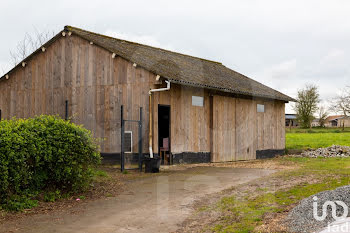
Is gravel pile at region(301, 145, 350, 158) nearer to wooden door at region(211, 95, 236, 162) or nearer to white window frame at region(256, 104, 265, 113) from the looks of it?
white window frame at region(256, 104, 265, 113)

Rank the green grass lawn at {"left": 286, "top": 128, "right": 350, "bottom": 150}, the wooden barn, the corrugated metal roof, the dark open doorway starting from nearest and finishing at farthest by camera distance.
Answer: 1. the wooden barn
2. the corrugated metal roof
3. the dark open doorway
4. the green grass lawn at {"left": 286, "top": 128, "right": 350, "bottom": 150}

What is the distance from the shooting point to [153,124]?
50.4 feet

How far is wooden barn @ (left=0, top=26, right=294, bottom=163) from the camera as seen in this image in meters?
15.6

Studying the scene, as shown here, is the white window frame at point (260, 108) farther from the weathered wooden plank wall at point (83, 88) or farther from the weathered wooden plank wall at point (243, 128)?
the weathered wooden plank wall at point (83, 88)

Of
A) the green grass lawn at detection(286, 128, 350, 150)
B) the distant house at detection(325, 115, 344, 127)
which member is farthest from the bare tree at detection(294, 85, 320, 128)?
the distant house at detection(325, 115, 344, 127)

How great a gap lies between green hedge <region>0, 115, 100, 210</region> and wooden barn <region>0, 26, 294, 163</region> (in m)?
5.62

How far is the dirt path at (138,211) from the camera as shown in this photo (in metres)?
6.88

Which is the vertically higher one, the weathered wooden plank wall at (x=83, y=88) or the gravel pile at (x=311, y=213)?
the weathered wooden plank wall at (x=83, y=88)

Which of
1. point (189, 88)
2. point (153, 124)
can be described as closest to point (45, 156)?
point (153, 124)

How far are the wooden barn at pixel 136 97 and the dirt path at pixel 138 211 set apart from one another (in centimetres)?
401

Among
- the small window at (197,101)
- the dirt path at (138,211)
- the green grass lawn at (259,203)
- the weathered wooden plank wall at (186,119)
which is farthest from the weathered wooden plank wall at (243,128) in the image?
the green grass lawn at (259,203)

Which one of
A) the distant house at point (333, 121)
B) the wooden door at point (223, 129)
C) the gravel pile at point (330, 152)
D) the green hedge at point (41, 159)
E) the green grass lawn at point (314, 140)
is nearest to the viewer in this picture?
the green hedge at point (41, 159)

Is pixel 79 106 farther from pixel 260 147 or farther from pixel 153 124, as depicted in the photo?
pixel 260 147

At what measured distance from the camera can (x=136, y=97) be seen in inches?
617
